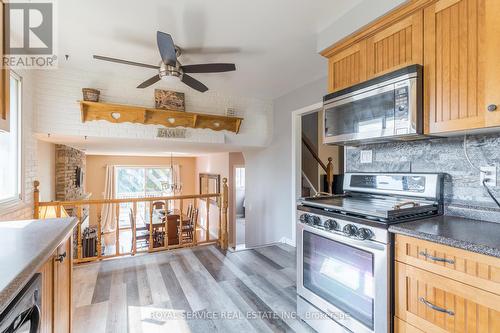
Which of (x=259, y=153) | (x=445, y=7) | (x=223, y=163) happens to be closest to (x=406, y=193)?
(x=445, y=7)

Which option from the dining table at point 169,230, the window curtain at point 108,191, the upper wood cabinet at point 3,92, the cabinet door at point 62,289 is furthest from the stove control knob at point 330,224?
the window curtain at point 108,191

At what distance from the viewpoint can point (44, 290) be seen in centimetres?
115

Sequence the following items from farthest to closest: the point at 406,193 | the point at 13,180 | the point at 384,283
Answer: the point at 13,180 < the point at 406,193 < the point at 384,283

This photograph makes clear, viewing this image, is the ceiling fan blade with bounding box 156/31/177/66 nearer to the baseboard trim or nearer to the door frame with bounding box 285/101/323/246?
the door frame with bounding box 285/101/323/246

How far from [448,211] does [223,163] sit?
18.5 feet

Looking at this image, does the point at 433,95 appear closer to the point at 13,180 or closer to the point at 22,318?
the point at 22,318

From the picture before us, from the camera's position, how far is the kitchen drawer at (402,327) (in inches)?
52.2

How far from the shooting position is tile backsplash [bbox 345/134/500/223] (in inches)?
60.6

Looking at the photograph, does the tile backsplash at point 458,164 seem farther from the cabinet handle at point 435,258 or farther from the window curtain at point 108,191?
the window curtain at point 108,191

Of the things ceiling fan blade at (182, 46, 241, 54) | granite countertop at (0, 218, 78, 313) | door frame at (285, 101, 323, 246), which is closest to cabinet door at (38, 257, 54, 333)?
granite countertop at (0, 218, 78, 313)

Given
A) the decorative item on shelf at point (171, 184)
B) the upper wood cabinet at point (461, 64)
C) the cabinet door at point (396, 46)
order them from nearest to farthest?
the upper wood cabinet at point (461, 64)
the cabinet door at point (396, 46)
the decorative item on shelf at point (171, 184)

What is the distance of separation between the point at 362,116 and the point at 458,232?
1018 mm

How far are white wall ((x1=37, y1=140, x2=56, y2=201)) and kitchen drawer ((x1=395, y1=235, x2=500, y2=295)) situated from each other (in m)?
4.10
